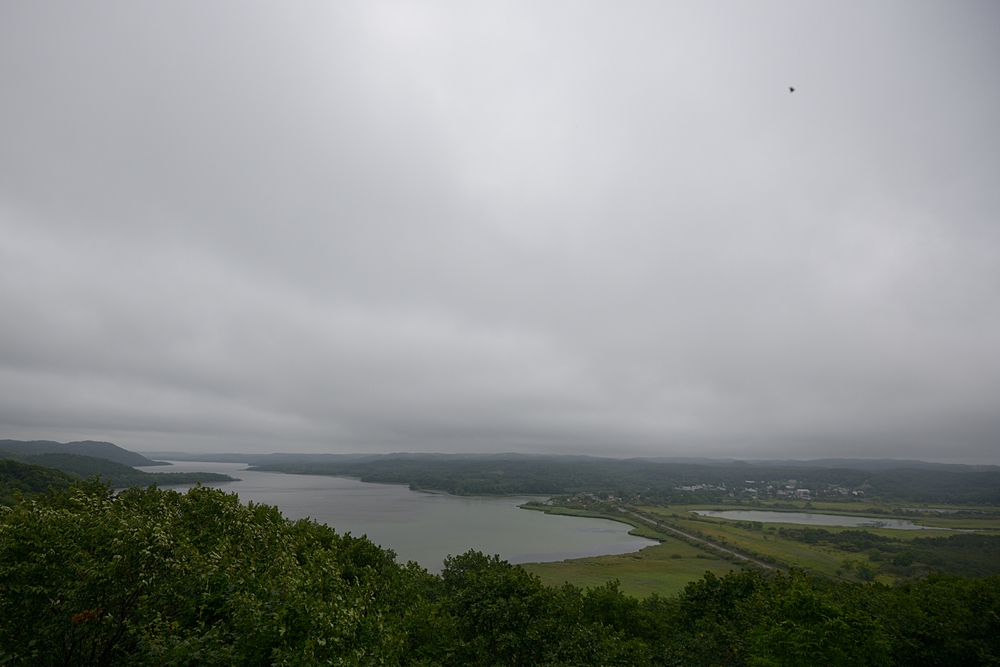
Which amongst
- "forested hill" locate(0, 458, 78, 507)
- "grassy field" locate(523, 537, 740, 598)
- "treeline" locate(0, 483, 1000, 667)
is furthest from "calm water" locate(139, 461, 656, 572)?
"treeline" locate(0, 483, 1000, 667)

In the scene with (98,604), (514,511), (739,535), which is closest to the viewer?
(98,604)

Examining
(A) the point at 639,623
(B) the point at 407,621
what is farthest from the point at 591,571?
(B) the point at 407,621

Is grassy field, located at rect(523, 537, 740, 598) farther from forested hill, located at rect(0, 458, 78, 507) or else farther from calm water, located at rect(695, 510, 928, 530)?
forested hill, located at rect(0, 458, 78, 507)

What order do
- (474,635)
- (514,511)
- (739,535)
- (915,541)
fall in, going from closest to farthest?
(474,635)
(915,541)
(739,535)
(514,511)

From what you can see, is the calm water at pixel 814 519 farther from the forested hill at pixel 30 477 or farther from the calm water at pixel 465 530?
the forested hill at pixel 30 477

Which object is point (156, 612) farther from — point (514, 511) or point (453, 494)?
point (453, 494)

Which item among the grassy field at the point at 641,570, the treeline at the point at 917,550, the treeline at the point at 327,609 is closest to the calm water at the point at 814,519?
the treeline at the point at 917,550
